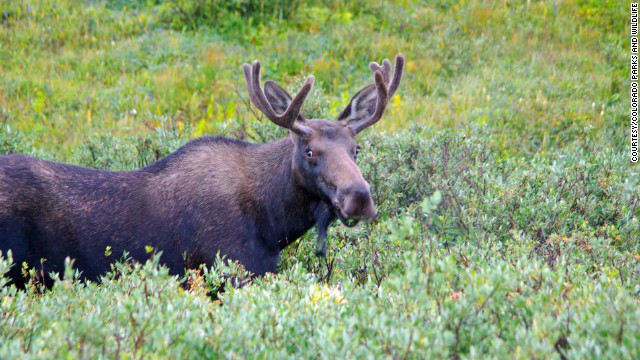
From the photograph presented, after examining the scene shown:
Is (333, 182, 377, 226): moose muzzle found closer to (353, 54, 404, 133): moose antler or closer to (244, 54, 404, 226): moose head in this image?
(244, 54, 404, 226): moose head

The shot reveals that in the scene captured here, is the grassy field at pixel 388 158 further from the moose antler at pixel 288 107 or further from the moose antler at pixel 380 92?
the moose antler at pixel 288 107

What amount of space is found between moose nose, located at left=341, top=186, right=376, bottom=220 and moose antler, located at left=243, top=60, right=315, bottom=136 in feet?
2.36

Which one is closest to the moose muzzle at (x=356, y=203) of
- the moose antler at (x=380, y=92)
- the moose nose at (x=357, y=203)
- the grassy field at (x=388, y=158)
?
the moose nose at (x=357, y=203)

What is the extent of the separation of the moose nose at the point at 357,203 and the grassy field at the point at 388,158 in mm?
340

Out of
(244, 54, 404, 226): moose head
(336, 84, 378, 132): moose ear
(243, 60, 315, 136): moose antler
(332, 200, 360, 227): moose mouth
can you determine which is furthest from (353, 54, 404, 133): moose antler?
(332, 200, 360, 227): moose mouth

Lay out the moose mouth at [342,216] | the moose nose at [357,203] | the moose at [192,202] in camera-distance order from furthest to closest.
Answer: the moose at [192,202], the moose mouth at [342,216], the moose nose at [357,203]

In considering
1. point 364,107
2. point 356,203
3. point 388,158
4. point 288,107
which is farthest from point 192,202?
point 388,158

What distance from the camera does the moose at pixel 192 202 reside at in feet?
16.9

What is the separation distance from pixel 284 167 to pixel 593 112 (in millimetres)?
6045

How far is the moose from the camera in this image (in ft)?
16.9

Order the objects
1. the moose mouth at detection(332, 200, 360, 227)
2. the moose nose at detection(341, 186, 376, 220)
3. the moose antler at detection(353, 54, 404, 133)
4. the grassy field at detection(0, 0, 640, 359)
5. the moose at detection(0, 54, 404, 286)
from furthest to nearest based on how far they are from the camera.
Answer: the moose antler at detection(353, 54, 404, 133), the moose at detection(0, 54, 404, 286), the moose mouth at detection(332, 200, 360, 227), the moose nose at detection(341, 186, 376, 220), the grassy field at detection(0, 0, 640, 359)

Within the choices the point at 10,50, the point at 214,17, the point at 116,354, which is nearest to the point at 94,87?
the point at 10,50

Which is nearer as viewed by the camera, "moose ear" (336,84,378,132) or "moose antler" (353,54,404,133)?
"moose antler" (353,54,404,133)

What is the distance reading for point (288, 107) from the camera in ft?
17.3
